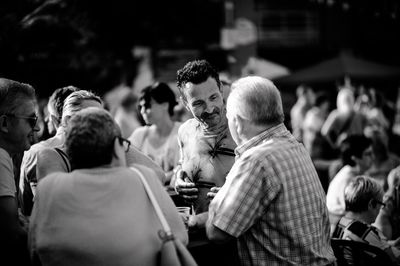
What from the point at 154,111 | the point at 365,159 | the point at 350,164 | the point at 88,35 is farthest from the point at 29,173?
the point at 88,35

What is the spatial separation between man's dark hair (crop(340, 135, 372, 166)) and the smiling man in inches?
94.2

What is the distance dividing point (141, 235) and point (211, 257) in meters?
0.65

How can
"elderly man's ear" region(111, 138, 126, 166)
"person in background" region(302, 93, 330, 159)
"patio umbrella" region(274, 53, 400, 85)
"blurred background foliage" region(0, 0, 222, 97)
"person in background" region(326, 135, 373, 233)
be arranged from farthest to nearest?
1. "patio umbrella" region(274, 53, 400, 85)
2. "person in background" region(302, 93, 330, 159)
3. "blurred background foliage" region(0, 0, 222, 97)
4. "person in background" region(326, 135, 373, 233)
5. "elderly man's ear" region(111, 138, 126, 166)

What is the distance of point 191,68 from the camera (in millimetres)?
3945

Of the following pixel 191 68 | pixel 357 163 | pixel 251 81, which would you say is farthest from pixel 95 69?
pixel 251 81

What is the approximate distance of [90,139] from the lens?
271 cm

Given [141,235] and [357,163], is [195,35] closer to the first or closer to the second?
[357,163]

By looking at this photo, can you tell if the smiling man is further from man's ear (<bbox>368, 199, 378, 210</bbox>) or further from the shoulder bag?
man's ear (<bbox>368, 199, 378, 210</bbox>)

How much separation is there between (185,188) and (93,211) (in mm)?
1033

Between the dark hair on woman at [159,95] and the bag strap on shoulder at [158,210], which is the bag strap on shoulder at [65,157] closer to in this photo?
the bag strap on shoulder at [158,210]

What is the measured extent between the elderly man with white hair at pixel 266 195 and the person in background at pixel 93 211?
416 mm

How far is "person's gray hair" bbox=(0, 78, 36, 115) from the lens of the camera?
338cm

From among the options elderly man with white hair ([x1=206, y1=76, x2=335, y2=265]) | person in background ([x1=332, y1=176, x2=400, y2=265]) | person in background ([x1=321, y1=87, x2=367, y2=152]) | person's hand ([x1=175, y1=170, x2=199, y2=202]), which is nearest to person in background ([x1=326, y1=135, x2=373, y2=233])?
person in background ([x1=332, y1=176, x2=400, y2=265])

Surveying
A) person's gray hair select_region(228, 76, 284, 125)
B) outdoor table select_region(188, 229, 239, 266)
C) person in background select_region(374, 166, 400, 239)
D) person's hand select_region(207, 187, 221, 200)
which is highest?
person's gray hair select_region(228, 76, 284, 125)
